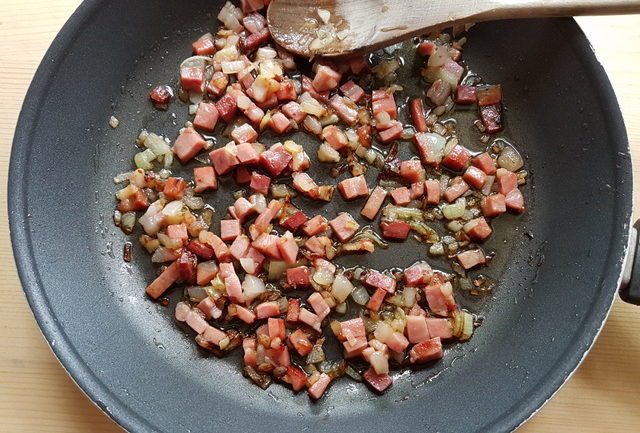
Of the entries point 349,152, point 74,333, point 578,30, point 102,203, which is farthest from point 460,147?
point 74,333

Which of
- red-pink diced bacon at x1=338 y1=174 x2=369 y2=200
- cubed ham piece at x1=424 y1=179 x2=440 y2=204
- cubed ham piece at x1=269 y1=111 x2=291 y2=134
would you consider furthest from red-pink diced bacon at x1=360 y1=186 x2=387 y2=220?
cubed ham piece at x1=269 y1=111 x2=291 y2=134

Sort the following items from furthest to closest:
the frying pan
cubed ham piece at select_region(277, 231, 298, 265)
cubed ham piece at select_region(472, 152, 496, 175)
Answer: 1. cubed ham piece at select_region(472, 152, 496, 175)
2. cubed ham piece at select_region(277, 231, 298, 265)
3. the frying pan

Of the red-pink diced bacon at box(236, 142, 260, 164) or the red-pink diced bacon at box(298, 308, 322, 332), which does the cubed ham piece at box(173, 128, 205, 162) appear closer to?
the red-pink diced bacon at box(236, 142, 260, 164)

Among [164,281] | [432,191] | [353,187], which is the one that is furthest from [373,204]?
[164,281]

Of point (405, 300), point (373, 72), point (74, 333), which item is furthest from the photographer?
point (373, 72)

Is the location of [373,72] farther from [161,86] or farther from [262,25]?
[161,86]

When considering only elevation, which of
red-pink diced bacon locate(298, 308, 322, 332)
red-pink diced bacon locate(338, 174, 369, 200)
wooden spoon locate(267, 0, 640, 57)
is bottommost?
red-pink diced bacon locate(298, 308, 322, 332)

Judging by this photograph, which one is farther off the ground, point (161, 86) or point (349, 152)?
point (161, 86)
